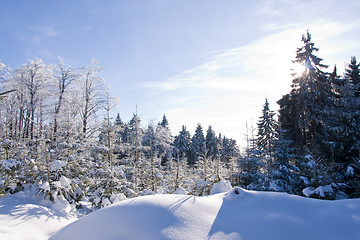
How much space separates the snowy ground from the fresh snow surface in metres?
0.25

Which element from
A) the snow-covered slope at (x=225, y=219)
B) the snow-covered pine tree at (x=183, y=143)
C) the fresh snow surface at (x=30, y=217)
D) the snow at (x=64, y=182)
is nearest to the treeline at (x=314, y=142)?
the snow-covered slope at (x=225, y=219)

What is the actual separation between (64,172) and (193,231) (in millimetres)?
8180

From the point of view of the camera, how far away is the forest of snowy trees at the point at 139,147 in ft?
30.8

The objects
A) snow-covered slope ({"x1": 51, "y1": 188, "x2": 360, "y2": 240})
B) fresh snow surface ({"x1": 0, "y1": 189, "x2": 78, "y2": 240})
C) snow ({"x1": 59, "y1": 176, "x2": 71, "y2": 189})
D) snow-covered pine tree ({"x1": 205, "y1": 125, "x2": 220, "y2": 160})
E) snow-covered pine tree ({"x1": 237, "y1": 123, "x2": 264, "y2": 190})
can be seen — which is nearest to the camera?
snow-covered slope ({"x1": 51, "y1": 188, "x2": 360, "y2": 240})

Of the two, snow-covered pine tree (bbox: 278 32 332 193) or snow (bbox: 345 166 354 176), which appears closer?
snow (bbox: 345 166 354 176)

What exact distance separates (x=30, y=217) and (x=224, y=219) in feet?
20.9

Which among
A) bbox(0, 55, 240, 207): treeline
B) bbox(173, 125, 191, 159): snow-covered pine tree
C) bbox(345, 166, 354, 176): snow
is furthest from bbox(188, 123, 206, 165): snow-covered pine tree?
bbox(345, 166, 354, 176): snow

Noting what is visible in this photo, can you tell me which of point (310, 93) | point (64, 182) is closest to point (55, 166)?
point (64, 182)

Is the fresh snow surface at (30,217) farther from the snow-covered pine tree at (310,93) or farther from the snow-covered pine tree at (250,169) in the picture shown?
the snow-covered pine tree at (310,93)

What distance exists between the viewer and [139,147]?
1592cm

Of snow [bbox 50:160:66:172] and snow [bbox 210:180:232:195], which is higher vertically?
snow [bbox 50:160:66:172]

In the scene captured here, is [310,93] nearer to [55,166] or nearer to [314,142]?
[314,142]

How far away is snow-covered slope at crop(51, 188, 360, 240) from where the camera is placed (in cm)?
371

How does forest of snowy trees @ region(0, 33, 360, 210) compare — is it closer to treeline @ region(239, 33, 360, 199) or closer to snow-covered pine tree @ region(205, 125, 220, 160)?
treeline @ region(239, 33, 360, 199)
